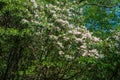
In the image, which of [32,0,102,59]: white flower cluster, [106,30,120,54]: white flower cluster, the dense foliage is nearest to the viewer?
[106,30,120,54]: white flower cluster

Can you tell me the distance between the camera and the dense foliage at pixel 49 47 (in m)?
12.4

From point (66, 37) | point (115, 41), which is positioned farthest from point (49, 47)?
point (115, 41)

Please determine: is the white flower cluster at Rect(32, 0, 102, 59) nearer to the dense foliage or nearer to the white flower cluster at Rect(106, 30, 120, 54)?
the dense foliage

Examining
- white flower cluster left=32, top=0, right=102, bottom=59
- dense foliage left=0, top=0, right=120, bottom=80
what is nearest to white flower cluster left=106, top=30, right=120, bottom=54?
dense foliage left=0, top=0, right=120, bottom=80

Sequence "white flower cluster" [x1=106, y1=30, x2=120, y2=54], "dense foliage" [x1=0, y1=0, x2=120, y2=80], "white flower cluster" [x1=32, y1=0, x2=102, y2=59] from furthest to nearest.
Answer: "white flower cluster" [x1=32, y1=0, x2=102, y2=59]
"dense foliage" [x1=0, y1=0, x2=120, y2=80]
"white flower cluster" [x1=106, y1=30, x2=120, y2=54]

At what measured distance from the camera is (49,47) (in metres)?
13.5

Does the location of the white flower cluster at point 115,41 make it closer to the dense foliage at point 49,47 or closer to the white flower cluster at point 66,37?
the dense foliage at point 49,47

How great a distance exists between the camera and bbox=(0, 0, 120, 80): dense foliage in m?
12.4

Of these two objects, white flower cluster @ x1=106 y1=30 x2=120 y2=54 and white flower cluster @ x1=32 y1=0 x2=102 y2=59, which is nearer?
white flower cluster @ x1=106 y1=30 x2=120 y2=54

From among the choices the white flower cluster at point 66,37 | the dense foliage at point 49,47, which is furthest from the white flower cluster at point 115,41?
the white flower cluster at point 66,37

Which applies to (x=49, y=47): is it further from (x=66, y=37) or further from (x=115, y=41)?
(x=115, y=41)

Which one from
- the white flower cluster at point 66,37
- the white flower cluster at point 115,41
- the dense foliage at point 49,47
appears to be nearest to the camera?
the white flower cluster at point 115,41

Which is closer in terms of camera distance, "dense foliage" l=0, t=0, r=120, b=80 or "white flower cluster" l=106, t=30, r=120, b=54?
"white flower cluster" l=106, t=30, r=120, b=54

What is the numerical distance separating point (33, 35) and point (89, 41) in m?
2.07
